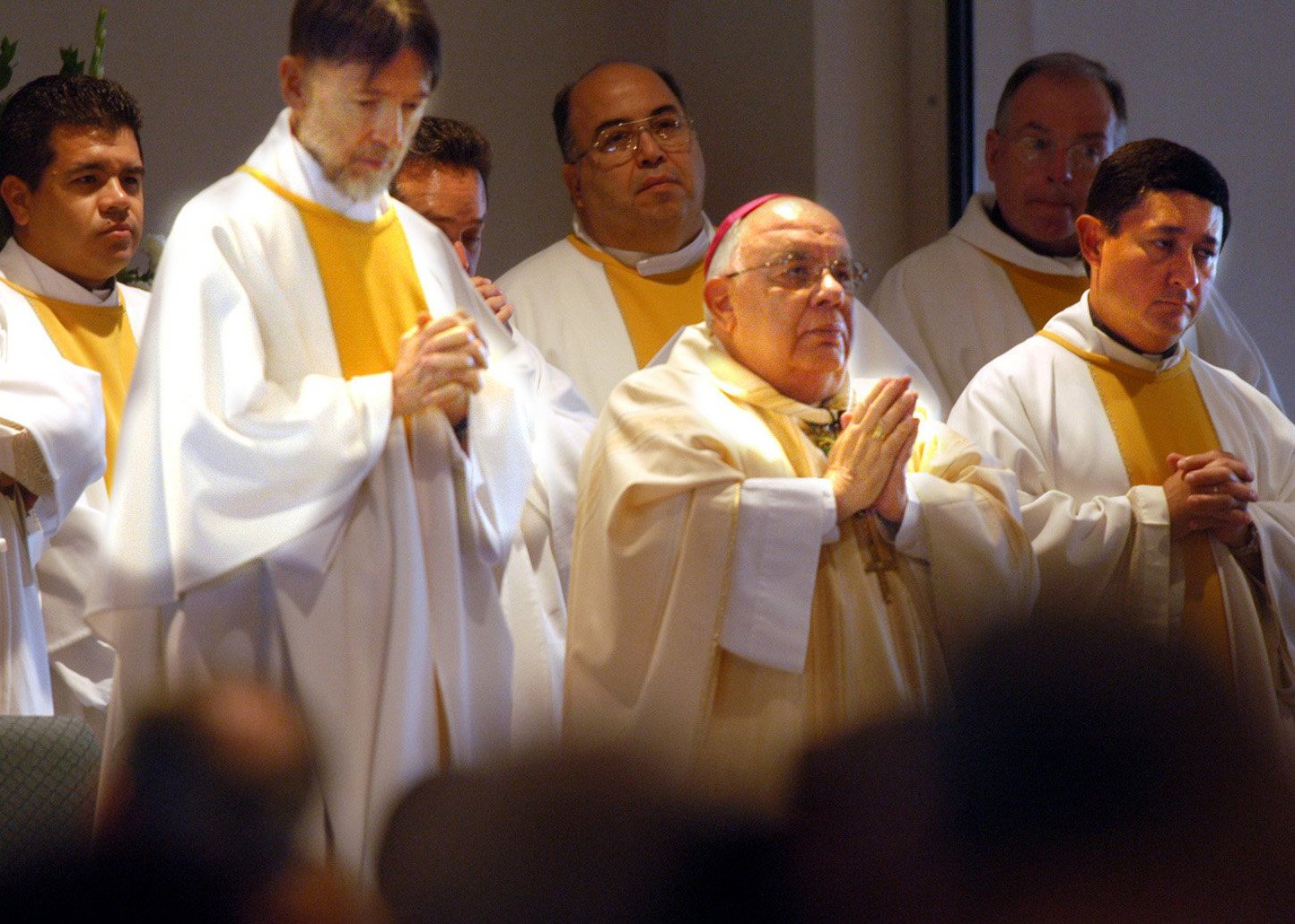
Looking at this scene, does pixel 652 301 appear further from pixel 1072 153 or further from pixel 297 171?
pixel 297 171

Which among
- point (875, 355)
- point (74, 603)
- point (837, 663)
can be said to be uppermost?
point (875, 355)

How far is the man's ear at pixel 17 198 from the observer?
207 inches

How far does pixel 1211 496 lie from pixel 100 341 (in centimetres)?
301

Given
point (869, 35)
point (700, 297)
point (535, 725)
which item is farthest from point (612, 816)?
point (869, 35)

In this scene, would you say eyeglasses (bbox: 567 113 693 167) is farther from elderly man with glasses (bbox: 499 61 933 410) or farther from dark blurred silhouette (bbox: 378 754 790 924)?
dark blurred silhouette (bbox: 378 754 790 924)

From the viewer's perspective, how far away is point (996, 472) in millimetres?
4273

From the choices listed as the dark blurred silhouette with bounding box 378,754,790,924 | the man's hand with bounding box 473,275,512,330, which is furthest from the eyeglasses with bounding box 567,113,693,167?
the dark blurred silhouette with bounding box 378,754,790,924

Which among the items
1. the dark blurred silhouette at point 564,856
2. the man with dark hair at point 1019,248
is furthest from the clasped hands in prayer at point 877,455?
the dark blurred silhouette at point 564,856

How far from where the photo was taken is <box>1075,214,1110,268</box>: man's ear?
4875mm

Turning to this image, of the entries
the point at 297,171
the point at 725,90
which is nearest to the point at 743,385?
the point at 297,171

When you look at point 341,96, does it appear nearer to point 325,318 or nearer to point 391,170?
point 391,170

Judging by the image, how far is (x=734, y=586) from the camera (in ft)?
12.8

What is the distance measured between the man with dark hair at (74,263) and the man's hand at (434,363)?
1311 mm

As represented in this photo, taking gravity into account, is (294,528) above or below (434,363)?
below
